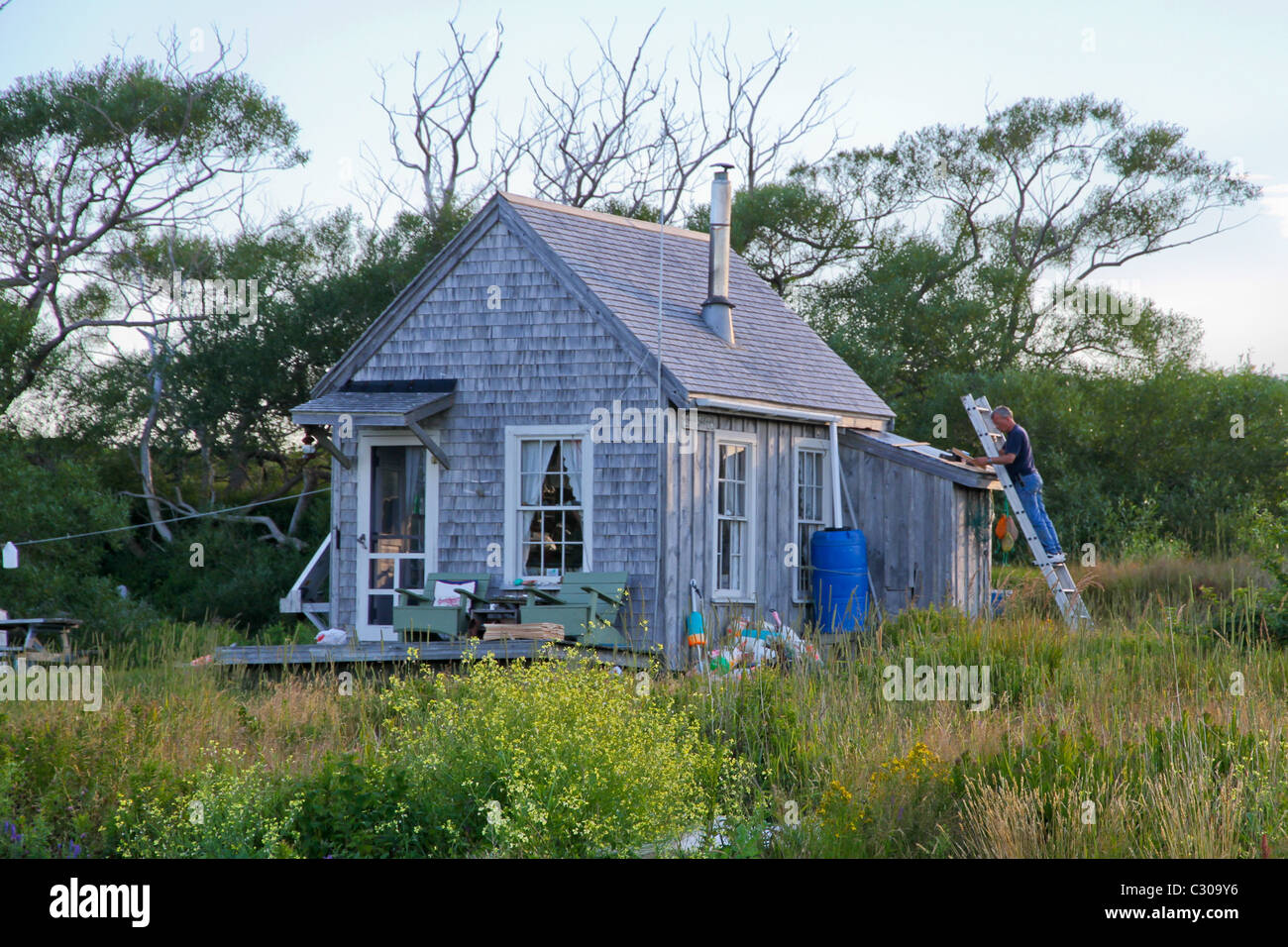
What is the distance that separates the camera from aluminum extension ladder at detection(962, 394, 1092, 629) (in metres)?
14.1

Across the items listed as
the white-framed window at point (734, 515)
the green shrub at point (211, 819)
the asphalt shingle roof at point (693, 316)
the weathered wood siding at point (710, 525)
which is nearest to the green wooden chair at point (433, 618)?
Answer: the weathered wood siding at point (710, 525)

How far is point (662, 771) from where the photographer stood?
21.0ft

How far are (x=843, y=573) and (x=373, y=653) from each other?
19.9 feet

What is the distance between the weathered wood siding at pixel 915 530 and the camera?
Answer: 15.7 m

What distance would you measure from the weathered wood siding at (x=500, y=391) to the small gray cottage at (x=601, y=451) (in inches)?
0.9

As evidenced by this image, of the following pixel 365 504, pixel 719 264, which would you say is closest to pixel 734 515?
pixel 719 264

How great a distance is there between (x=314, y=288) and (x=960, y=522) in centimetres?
1553

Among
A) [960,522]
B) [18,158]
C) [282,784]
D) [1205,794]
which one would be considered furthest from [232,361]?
[1205,794]

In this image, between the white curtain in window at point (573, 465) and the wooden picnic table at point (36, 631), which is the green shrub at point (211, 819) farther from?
the wooden picnic table at point (36, 631)

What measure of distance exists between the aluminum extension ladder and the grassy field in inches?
181

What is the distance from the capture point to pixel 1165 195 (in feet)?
106

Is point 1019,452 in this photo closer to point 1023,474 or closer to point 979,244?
point 1023,474

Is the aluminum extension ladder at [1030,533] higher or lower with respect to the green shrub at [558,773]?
higher
